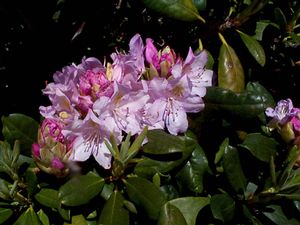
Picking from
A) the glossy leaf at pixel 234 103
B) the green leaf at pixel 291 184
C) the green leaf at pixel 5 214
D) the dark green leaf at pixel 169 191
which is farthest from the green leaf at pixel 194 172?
the green leaf at pixel 5 214

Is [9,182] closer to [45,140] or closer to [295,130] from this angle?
[45,140]

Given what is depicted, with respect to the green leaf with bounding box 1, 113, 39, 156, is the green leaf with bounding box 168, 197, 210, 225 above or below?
below

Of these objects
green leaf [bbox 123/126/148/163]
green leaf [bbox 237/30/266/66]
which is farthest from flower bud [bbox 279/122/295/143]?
green leaf [bbox 123/126/148/163]

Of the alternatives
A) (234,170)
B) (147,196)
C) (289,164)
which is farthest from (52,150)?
(289,164)

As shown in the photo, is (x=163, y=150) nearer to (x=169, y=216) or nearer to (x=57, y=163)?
(x=169, y=216)

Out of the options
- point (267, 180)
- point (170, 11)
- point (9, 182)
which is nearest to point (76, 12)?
point (170, 11)

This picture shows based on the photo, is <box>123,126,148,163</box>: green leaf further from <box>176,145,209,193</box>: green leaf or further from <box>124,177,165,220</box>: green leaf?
<box>176,145,209,193</box>: green leaf
